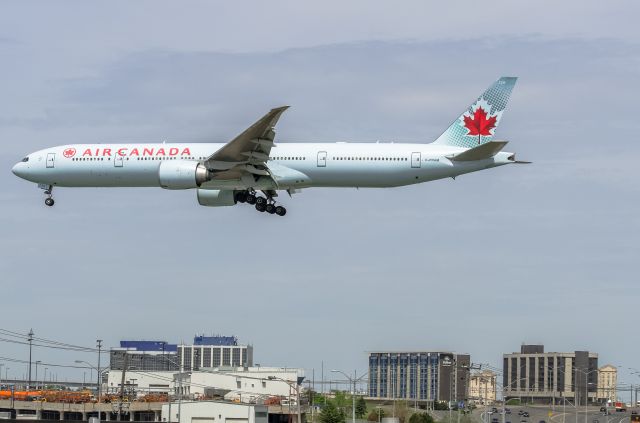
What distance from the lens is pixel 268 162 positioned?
253 ft

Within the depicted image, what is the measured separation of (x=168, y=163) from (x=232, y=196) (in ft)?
18.0

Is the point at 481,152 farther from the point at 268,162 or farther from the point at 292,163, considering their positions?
the point at 268,162

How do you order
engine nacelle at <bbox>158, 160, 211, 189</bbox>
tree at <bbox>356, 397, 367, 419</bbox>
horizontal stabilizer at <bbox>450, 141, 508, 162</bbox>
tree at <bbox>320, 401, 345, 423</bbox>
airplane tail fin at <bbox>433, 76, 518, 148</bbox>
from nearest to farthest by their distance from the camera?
1. horizontal stabilizer at <bbox>450, 141, 508, 162</bbox>
2. engine nacelle at <bbox>158, 160, 211, 189</bbox>
3. airplane tail fin at <bbox>433, 76, 518, 148</bbox>
4. tree at <bbox>320, 401, 345, 423</bbox>
5. tree at <bbox>356, 397, 367, 419</bbox>

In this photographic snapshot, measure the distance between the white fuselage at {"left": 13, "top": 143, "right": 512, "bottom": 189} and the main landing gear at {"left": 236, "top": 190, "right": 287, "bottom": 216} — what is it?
1.17 m

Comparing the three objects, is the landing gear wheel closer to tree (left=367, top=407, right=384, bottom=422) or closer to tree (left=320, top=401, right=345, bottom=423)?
tree (left=320, top=401, right=345, bottom=423)

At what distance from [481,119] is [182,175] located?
20.2m

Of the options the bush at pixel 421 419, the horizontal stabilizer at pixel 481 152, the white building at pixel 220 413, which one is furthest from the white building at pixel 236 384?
the horizontal stabilizer at pixel 481 152

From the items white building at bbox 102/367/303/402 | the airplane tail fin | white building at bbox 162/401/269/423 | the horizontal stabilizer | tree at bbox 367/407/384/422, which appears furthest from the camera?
white building at bbox 102/367/303/402

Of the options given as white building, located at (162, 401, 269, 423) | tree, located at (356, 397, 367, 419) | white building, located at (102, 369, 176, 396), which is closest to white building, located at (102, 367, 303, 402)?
white building, located at (102, 369, 176, 396)

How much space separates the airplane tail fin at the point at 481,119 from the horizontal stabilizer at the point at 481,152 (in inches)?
181

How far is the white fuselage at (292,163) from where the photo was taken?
74.3 metres

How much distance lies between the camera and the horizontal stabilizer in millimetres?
71287

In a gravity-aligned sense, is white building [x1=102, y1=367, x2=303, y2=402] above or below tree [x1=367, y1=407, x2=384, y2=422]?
above

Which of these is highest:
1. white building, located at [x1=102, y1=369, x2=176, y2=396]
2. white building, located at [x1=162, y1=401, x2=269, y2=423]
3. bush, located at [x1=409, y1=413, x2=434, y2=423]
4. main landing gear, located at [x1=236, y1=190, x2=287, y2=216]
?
main landing gear, located at [x1=236, y1=190, x2=287, y2=216]
